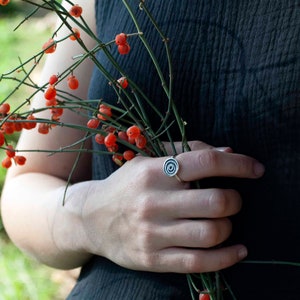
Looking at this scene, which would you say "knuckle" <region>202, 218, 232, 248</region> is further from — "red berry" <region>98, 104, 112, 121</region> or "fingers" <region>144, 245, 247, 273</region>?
"red berry" <region>98, 104, 112, 121</region>

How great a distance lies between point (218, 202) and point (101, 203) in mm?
182

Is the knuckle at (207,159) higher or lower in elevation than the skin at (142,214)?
higher

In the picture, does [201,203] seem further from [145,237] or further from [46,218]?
[46,218]

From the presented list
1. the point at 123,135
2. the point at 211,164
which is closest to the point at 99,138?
the point at 123,135

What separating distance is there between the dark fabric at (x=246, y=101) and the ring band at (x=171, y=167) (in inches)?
3.0

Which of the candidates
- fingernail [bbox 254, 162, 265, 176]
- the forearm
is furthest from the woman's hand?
the forearm

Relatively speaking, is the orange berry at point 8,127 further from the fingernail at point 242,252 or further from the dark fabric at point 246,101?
the fingernail at point 242,252

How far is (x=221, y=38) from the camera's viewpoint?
2.68 feet

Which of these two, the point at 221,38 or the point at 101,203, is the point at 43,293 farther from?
the point at 221,38

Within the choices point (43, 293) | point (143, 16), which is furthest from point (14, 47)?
point (143, 16)

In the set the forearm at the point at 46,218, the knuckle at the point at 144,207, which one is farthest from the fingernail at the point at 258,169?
the forearm at the point at 46,218

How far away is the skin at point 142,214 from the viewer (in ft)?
2.52

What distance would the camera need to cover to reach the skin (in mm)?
769

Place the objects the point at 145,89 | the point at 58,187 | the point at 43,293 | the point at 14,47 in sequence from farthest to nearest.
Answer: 1. the point at 14,47
2. the point at 43,293
3. the point at 58,187
4. the point at 145,89
